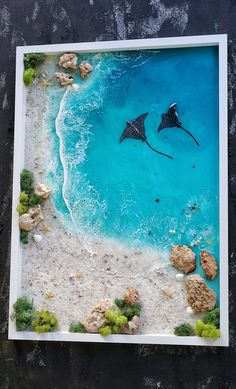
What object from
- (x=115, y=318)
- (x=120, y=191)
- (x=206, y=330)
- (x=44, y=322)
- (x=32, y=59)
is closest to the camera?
(x=206, y=330)

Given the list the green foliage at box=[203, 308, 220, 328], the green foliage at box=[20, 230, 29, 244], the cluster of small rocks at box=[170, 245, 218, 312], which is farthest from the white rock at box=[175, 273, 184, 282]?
the green foliage at box=[20, 230, 29, 244]

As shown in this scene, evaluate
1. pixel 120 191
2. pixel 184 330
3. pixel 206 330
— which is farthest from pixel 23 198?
pixel 206 330

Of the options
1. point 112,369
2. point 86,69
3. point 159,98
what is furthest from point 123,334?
point 86,69

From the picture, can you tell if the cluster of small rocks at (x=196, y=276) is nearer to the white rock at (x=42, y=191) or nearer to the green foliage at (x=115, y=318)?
the green foliage at (x=115, y=318)

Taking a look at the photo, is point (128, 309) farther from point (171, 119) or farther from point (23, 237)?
point (171, 119)

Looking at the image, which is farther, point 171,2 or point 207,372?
point 171,2

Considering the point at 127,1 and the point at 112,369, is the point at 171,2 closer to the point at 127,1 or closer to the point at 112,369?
the point at 127,1

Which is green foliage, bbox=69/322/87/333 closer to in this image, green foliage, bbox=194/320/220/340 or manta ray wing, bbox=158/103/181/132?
green foliage, bbox=194/320/220/340
